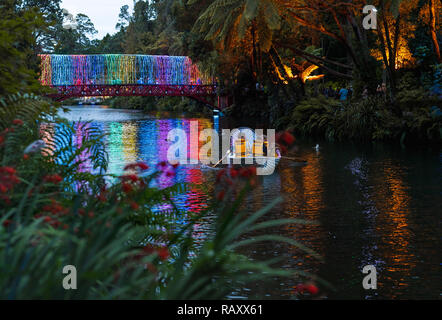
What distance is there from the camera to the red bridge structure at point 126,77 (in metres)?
54.5

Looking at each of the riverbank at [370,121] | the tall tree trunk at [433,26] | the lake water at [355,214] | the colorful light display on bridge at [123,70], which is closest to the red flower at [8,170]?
the lake water at [355,214]

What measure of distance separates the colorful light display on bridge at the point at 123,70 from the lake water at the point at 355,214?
35988 millimetres

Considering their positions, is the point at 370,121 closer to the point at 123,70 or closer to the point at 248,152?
the point at 248,152

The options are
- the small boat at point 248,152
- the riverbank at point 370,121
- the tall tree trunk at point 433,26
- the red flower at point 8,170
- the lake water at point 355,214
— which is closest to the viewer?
the red flower at point 8,170

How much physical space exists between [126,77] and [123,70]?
2.54ft

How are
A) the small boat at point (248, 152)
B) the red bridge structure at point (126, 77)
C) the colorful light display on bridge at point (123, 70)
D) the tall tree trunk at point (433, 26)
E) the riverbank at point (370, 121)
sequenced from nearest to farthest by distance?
the small boat at point (248, 152)
the riverbank at point (370, 121)
the tall tree trunk at point (433, 26)
the red bridge structure at point (126, 77)
the colorful light display on bridge at point (123, 70)

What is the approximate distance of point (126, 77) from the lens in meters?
59.2

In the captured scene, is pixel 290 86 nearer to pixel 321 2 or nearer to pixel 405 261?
pixel 321 2

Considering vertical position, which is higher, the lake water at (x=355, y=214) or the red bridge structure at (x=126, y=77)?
the red bridge structure at (x=126, y=77)

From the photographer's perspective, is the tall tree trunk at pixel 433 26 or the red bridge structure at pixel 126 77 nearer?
the tall tree trunk at pixel 433 26

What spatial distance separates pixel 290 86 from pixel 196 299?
33355 mm

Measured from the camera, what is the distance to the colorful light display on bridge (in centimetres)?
5572

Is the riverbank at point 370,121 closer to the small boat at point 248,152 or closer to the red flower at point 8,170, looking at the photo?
the small boat at point 248,152
